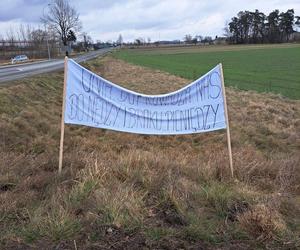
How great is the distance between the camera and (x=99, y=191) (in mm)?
4383

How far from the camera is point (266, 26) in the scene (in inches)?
6206

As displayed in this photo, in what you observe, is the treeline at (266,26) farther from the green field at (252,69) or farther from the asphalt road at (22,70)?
the asphalt road at (22,70)

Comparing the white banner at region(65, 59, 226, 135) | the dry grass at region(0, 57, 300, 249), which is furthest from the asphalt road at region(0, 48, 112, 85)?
the dry grass at region(0, 57, 300, 249)

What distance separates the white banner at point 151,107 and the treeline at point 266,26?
15664 cm

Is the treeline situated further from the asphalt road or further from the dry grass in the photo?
the dry grass

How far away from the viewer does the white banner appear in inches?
239

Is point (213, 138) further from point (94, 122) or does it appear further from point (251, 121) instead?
point (94, 122)

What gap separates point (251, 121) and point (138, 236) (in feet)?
32.2

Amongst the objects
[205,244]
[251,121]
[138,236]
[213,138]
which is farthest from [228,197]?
[251,121]

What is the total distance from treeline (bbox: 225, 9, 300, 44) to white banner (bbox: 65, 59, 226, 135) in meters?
157

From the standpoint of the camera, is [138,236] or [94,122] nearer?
[138,236]

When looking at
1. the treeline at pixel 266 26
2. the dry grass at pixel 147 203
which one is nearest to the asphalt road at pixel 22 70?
the dry grass at pixel 147 203

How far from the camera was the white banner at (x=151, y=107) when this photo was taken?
19.9 feet

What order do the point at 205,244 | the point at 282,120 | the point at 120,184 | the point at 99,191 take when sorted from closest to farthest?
the point at 205,244
the point at 99,191
the point at 120,184
the point at 282,120
